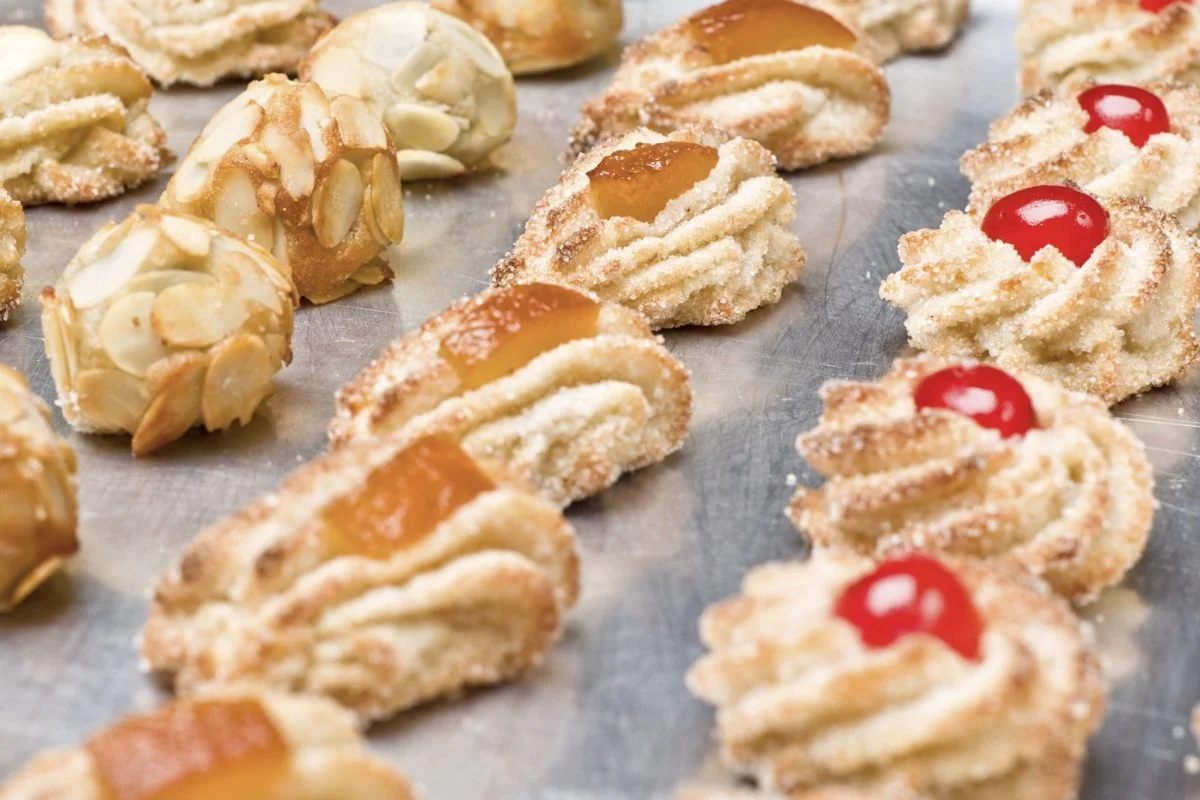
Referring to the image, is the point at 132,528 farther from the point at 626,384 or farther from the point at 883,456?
the point at 883,456

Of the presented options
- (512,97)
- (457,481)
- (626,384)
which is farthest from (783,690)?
(512,97)

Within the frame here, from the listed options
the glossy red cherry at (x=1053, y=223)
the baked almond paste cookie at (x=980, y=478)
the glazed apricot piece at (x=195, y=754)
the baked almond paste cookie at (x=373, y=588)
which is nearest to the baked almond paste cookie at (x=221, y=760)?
the glazed apricot piece at (x=195, y=754)

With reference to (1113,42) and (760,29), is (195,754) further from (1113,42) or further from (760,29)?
(1113,42)

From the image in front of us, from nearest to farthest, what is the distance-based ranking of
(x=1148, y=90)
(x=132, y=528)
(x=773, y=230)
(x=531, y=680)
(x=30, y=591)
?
(x=531, y=680) < (x=30, y=591) < (x=132, y=528) < (x=773, y=230) < (x=1148, y=90)

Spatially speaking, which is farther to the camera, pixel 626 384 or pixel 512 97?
pixel 512 97

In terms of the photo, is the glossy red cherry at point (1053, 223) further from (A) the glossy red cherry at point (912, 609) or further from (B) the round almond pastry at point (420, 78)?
(B) the round almond pastry at point (420, 78)

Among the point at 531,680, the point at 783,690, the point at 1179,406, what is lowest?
the point at 1179,406

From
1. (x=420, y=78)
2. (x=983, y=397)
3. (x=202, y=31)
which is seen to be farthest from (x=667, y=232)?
(x=202, y=31)

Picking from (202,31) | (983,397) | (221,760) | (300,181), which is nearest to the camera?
(221,760)
